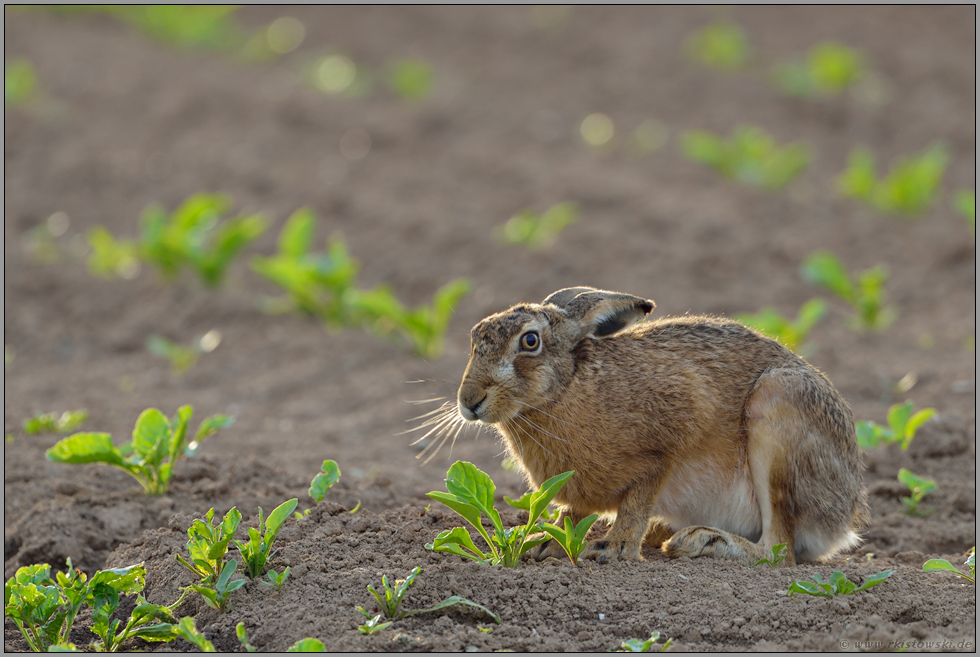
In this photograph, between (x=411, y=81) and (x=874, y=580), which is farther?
(x=411, y=81)

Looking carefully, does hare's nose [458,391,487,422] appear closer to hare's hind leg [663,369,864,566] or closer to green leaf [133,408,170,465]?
hare's hind leg [663,369,864,566]

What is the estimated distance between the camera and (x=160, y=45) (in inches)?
597

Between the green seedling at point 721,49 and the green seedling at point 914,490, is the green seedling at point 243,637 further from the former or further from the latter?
the green seedling at point 721,49

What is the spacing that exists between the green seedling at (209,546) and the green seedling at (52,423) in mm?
2476

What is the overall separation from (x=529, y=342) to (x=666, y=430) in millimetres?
714

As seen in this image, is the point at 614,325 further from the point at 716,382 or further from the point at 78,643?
the point at 78,643

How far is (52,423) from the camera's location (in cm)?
564

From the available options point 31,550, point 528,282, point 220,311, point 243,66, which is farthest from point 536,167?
point 31,550

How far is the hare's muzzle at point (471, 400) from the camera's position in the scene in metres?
4.07

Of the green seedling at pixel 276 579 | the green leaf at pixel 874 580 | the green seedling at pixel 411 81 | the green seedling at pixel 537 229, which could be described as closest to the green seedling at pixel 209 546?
the green seedling at pixel 276 579

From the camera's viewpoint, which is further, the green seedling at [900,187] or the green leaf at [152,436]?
the green seedling at [900,187]

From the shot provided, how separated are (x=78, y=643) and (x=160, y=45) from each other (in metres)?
13.4

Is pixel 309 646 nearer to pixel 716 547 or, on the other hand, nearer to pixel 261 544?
pixel 261 544

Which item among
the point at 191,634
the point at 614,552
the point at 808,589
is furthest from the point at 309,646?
the point at 808,589
